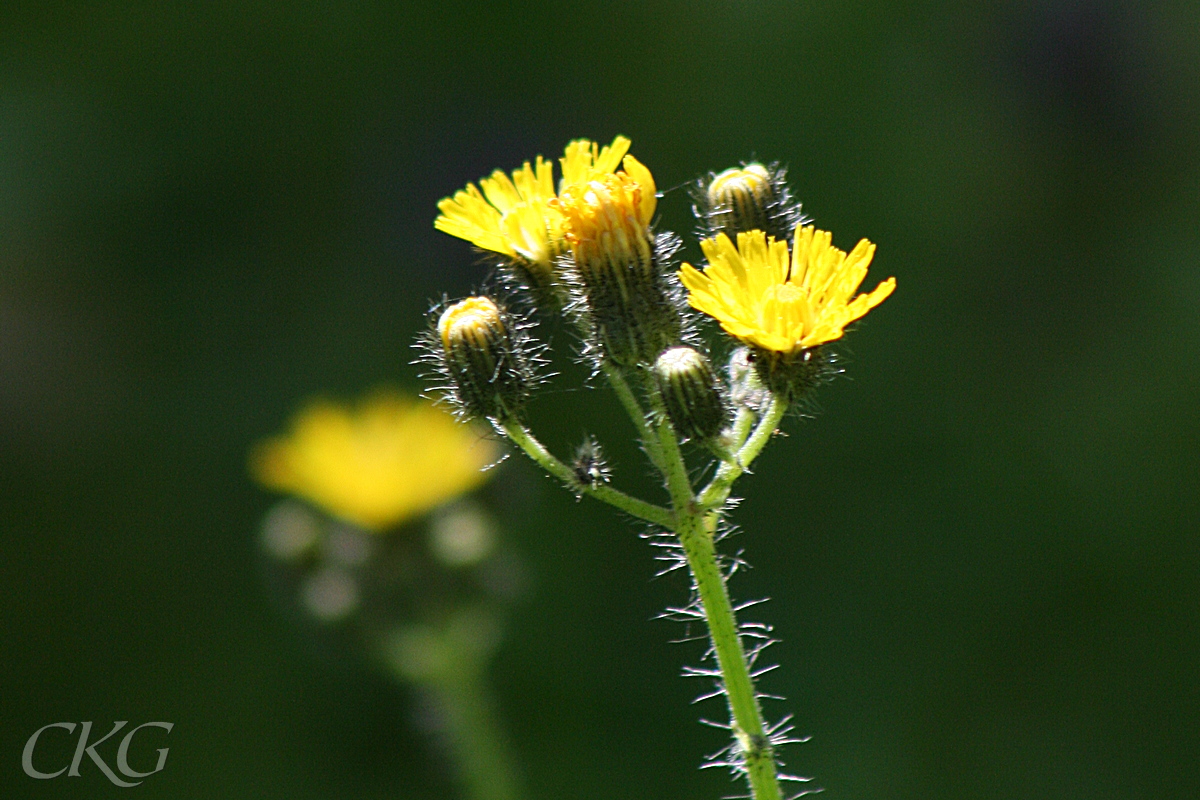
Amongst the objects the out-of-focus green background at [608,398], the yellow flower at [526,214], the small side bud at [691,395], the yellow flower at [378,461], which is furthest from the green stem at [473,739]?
the small side bud at [691,395]

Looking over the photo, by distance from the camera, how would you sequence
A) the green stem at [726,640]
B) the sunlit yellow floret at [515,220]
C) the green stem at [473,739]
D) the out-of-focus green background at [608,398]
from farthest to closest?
1. the out-of-focus green background at [608,398]
2. the green stem at [473,739]
3. the sunlit yellow floret at [515,220]
4. the green stem at [726,640]

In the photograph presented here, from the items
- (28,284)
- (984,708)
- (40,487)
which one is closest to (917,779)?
(984,708)

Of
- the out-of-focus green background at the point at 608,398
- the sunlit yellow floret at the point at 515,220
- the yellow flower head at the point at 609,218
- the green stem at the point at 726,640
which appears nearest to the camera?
the green stem at the point at 726,640

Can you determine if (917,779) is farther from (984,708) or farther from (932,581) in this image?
(932,581)

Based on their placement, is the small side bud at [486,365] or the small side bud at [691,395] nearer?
the small side bud at [691,395]

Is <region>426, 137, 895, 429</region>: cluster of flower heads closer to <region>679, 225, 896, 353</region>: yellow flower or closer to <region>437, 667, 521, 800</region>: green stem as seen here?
<region>679, 225, 896, 353</region>: yellow flower

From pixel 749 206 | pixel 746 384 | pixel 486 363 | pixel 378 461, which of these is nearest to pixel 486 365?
pixel 486 363

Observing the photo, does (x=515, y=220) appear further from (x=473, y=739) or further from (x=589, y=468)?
(x=473, y=739)

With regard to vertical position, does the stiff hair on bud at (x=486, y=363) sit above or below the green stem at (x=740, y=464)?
above

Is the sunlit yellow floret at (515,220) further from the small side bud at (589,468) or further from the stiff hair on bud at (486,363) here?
the small side bud at (589,468)
